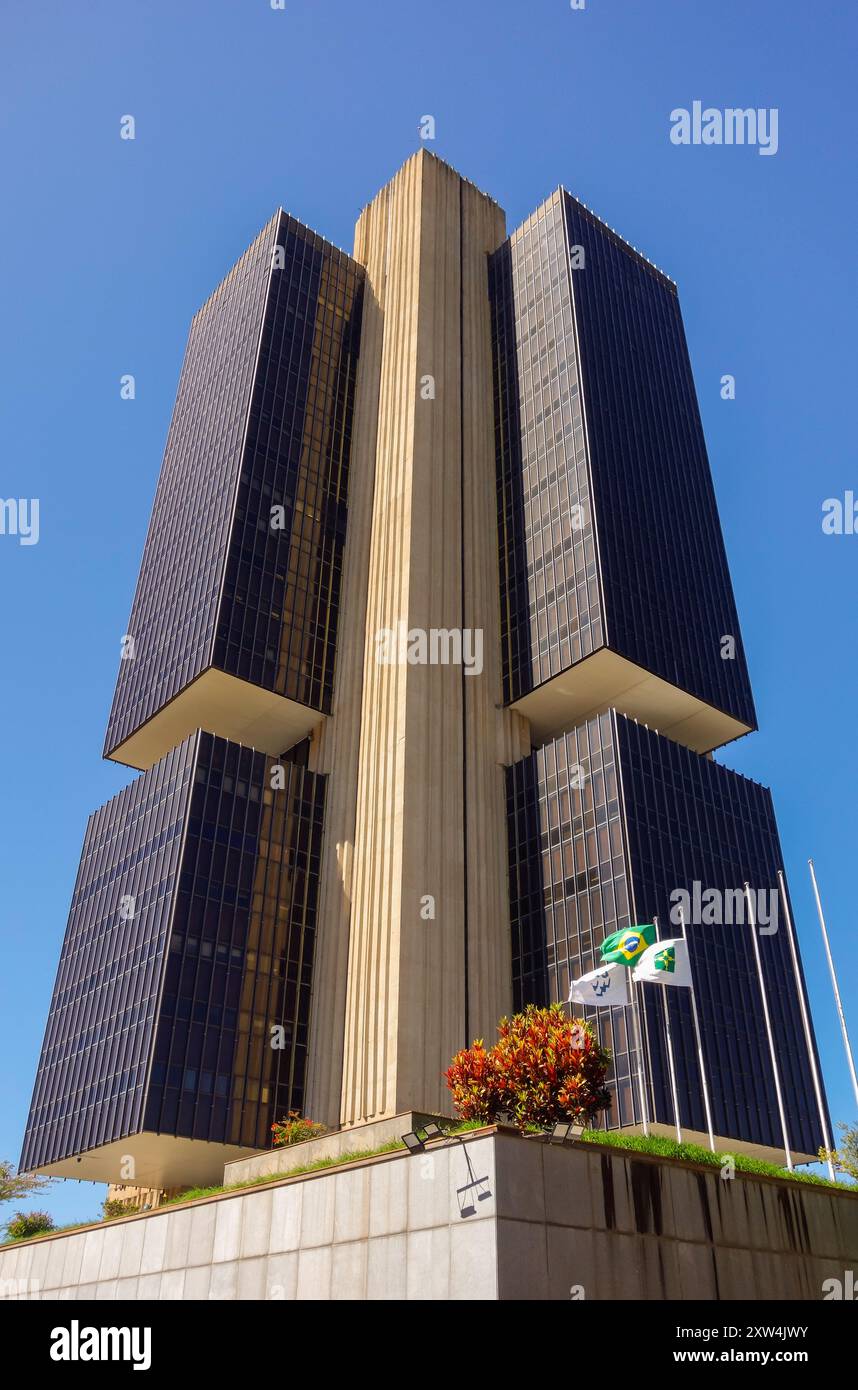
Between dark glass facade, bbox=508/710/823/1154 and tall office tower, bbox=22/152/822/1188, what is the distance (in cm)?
20

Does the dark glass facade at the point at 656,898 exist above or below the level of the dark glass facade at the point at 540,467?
below

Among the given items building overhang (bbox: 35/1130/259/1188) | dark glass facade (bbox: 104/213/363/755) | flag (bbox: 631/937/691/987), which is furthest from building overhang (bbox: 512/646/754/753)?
flag (bbox: 631/937/691/987)

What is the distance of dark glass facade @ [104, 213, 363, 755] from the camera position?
230 ft

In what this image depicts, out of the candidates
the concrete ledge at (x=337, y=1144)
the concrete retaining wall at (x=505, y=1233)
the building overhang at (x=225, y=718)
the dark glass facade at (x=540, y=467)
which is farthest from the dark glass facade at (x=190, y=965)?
the concrete retaining wall at (x=505, y=1233)

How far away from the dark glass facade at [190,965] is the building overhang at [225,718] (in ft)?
15.0

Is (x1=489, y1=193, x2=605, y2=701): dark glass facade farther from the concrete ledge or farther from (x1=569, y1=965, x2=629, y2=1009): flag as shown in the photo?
the concrete ledge

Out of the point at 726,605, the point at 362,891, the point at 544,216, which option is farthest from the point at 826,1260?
the point at 544,216

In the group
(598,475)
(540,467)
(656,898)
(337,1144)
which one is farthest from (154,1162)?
(540,467)

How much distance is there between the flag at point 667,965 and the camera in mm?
34594

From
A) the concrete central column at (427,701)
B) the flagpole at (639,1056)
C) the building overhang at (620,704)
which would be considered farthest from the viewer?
the building overhang at (620,704)

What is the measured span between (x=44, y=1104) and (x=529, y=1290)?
154ft

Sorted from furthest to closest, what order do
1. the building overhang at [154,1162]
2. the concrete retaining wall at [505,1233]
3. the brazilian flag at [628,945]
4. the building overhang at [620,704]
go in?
the building overhang at [620,704] < the building overhang at [154,1162] < the brazilian flag at [628,945] < the concrete retaining wall at [505,1233]

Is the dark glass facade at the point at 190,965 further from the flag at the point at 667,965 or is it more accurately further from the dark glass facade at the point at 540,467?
the flag at the point at 667,965

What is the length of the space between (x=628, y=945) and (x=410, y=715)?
85.4ft
